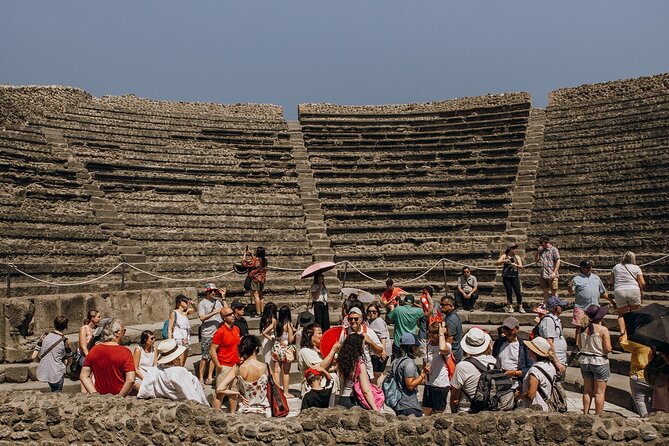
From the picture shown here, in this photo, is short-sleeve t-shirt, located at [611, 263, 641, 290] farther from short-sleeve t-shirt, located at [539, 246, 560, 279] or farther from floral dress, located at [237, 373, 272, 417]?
floral dress, located at [237, 373, 272, 417]

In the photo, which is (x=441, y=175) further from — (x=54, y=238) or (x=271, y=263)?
(x=54, y=238)

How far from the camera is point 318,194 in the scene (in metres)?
18.8

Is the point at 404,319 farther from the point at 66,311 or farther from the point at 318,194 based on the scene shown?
the point at 318,194

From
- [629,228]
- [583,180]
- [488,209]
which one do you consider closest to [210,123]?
[488,209]

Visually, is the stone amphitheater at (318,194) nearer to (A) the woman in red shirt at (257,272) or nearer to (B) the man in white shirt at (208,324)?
(A) the woman in red shirt at (257,272)

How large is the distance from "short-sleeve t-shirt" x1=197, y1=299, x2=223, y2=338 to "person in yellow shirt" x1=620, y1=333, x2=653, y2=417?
5324mm

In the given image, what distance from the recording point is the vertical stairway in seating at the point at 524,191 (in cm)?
1605

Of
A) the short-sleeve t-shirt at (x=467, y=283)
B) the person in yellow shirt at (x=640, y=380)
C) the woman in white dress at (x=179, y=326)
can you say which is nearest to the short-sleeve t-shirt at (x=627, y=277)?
the person in yellow shirt at (x=640, y=380)

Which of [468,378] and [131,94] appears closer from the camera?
[468,378]

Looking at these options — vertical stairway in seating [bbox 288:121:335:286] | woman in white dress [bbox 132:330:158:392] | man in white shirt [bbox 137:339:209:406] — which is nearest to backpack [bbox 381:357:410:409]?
man in white shirt [bbox 137:339:209:406]

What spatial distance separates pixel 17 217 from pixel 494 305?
9.99m

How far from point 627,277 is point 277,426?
21.7ft

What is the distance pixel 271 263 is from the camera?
52.2 ft

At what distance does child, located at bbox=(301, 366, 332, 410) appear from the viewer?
21.5ft
